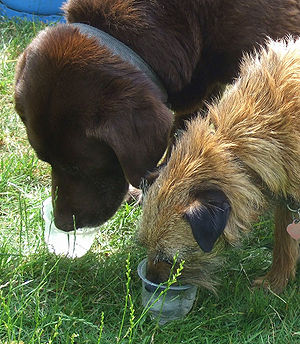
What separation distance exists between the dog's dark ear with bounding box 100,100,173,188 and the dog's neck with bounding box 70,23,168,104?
0.82 ft

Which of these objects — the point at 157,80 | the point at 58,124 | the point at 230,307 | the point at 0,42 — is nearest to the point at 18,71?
the point at 58,124

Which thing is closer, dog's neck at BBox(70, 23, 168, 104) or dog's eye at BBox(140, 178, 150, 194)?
dog's eye at BBox(140, 178, 150, 194)

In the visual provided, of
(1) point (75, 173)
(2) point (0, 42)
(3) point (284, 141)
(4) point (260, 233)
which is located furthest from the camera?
(2) point (0, 42)

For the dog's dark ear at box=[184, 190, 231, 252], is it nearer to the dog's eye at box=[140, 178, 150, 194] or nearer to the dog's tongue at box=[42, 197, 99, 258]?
the dog's eye at box=[140, 178, 150, 194]

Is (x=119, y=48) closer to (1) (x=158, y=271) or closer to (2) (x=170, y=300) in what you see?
(1) (x=158, y=271)

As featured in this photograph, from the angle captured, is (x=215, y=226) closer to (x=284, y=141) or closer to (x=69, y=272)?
(x=284, y=141)

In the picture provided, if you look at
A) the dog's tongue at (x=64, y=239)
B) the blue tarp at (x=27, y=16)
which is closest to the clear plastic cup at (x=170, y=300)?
the dog's tongue at (x=64, y=239)

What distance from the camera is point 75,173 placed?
3359mm

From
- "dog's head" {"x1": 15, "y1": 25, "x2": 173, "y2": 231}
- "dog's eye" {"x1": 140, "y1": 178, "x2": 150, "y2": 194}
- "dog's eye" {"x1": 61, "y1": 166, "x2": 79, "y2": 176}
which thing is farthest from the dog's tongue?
"dog's eye" {"x1": 140, "y1": 178, "x2": 150, "y2": 194}

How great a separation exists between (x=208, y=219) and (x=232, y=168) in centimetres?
34

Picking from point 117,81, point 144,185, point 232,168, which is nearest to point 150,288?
point 144,185

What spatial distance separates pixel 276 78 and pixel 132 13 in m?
0.92

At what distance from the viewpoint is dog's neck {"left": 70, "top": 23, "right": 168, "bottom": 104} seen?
10.8 ft

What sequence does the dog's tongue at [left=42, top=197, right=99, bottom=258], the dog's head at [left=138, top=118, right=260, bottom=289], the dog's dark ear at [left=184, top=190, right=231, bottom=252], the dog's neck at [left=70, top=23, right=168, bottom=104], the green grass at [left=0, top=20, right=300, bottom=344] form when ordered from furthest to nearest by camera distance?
the dog's tongue at [left=42, top=197, right=99, bottom=258]
the dog's neck at [left=70, top=23, right=168, bottom=104]
the green grass at [left=0, top=20, right=300, bottom=344]
the dog's head at [left=138, top=118, right=260, bottom=289]
the dog's dark ear at [left=184, top=190, right=231, bottom=252]
